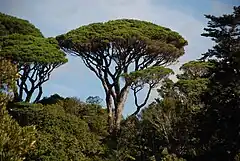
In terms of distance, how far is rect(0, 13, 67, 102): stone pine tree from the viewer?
2153cm

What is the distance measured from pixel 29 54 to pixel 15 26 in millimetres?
3318

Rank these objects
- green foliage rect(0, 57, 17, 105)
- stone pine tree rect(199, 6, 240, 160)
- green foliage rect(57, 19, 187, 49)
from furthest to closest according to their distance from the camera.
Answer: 1. green foliage rect(57, 19, 187, 49)
2. stone pine tree rect(199, 6, 240, 160)
3. green foliage rect(0, 57, 17, 105)

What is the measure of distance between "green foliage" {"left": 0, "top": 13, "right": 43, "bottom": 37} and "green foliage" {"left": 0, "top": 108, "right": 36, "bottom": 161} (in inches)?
667

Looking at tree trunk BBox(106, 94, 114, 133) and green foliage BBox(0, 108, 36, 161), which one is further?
tree trunk BBox(106, 94, 114, 133)

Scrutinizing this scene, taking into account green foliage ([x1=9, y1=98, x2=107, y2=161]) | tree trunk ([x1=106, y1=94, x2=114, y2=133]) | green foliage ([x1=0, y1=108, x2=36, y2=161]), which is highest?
tree trunk ([x1=106, y1=94, x2=114, y2=133])

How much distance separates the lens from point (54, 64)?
22.7m

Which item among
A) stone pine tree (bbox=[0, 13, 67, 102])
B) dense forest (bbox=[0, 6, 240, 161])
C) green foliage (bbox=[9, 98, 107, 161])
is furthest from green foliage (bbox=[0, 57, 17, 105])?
stone pine tree (bbox=[0, 13, 67, 102])

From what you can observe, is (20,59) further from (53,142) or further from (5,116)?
(5,116)

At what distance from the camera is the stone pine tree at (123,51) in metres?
23.5

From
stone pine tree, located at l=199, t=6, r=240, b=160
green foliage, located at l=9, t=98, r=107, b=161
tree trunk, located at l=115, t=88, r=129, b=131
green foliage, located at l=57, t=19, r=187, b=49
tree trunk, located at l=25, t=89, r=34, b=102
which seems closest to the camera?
stone pine tree, located at l=199, t=6, r=240, b=160

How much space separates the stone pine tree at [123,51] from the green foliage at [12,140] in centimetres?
1584

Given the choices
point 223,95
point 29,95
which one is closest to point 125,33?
point 29,95

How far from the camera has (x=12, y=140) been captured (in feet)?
23.5

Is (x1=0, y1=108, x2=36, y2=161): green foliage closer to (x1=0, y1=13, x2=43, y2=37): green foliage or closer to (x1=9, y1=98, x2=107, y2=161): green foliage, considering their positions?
(x1=9, y1=98, x2=107, y2=161): green foliage
